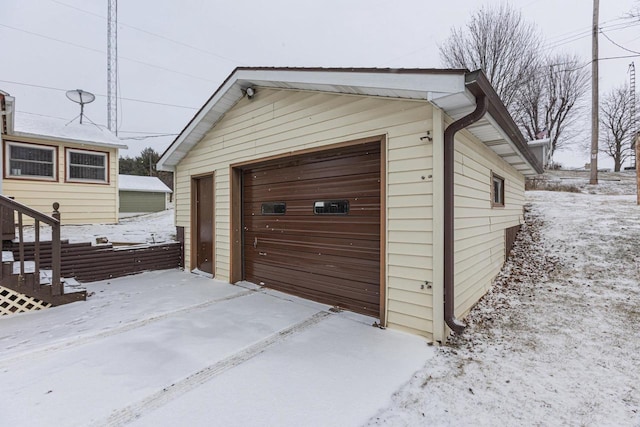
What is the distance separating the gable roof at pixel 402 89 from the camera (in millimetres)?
2807

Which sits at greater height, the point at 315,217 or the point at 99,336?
the point at 315,217

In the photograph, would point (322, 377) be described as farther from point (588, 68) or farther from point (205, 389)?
point (588, 68)

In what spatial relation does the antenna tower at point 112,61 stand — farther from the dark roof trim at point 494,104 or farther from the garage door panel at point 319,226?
the dark roof trim at point 494,104

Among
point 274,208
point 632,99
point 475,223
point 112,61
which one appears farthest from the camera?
point 632,99

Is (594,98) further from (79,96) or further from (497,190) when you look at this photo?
(79,96)

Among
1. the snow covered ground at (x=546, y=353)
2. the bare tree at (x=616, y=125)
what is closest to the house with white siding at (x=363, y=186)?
the snow covered ground at (x=546, y=353)

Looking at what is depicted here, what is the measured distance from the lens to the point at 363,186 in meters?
3.90

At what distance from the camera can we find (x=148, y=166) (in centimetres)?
3331

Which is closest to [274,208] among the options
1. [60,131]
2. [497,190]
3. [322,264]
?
[322,264]

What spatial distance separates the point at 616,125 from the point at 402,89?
1153 inches

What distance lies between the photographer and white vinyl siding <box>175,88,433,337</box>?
126 inches

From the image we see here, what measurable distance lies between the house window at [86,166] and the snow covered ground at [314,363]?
6.38 m

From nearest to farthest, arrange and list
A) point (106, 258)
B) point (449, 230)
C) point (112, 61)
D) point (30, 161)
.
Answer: point (449, 230), point (106, 258), point (30, 161), point (112, 61)

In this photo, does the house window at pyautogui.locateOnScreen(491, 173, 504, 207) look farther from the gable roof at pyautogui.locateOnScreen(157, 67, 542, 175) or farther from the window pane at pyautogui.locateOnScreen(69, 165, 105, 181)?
the window pane at pyautogui.locateOnScreen(69, 165, 105, 181)
